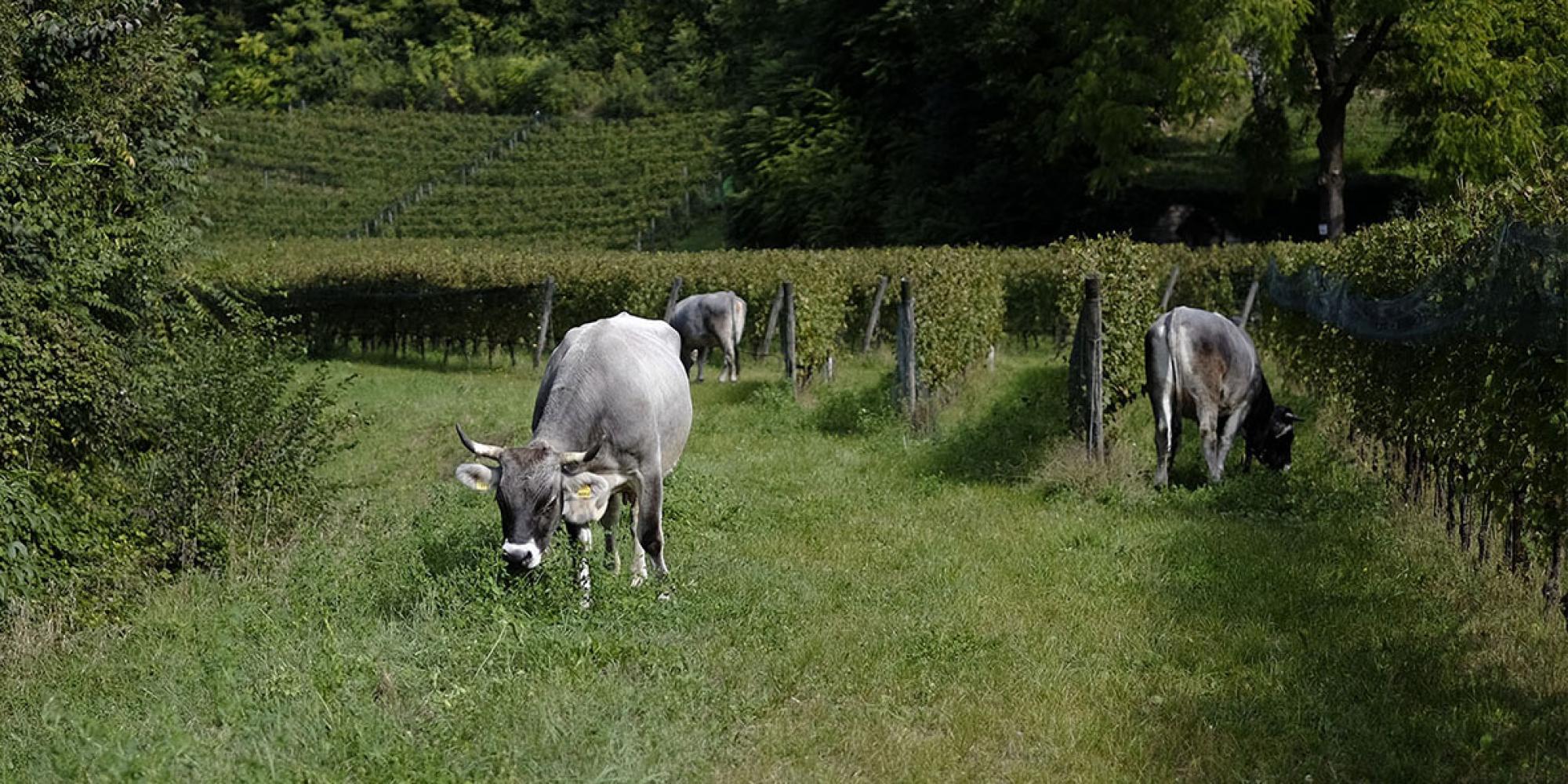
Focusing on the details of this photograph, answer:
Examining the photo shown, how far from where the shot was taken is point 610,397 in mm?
9453

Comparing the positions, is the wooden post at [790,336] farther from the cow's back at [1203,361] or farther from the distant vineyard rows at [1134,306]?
the cow's back at [1203,361]

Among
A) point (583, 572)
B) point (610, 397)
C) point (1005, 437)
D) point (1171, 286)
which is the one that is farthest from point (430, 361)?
point (583, 572)

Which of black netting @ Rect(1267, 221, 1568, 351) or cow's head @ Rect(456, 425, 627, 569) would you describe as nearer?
black netting @ Rect(1267, 221, 1568, 351)

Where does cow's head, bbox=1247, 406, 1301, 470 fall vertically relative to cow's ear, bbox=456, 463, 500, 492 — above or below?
below

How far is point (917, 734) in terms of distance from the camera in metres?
6.88

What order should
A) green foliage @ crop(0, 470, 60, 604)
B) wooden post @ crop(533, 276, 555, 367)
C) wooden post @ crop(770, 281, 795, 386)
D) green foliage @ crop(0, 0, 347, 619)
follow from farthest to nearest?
wooden post @ crop(533, 276, 555, 367), wooden post @ crop(770, 281, 795, 386), green foliage @ crop(0, 0, 347, 619), green foliage @ crop(0, 470, 60, 604)

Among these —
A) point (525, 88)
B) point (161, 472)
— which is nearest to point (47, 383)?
point (161, 472)

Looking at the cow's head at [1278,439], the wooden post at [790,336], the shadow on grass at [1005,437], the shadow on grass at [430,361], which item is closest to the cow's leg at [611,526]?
the shadow on grass at [1005,437]

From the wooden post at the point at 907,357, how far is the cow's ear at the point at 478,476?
935cm

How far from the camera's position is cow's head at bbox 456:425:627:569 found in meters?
8.25

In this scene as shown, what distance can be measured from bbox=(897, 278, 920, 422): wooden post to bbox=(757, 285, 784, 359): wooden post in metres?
7.83

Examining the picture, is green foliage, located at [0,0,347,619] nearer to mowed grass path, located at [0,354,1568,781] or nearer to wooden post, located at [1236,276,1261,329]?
mowed grass path, located at [0,354,1568,781]

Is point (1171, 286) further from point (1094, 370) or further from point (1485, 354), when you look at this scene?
point (1485, 354)

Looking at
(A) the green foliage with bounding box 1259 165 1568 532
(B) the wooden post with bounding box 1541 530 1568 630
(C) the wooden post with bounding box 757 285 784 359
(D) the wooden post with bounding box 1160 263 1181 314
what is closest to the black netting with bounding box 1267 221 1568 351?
(A) the green foliage with bounding box 1259 165 1568 532
